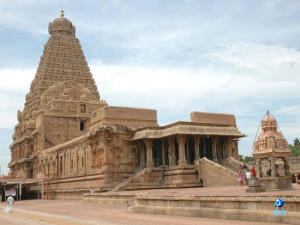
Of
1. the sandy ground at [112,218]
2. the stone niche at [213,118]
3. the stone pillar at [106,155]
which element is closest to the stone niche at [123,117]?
the stone pillar at [106,155]

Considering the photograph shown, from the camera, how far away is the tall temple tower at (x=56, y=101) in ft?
211

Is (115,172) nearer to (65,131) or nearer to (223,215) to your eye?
(223,215)

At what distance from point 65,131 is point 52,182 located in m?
14.4

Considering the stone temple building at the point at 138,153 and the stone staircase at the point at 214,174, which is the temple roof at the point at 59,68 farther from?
the stone staircase at the point at 214,174

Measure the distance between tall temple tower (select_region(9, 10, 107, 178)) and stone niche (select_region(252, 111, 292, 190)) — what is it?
158 feet

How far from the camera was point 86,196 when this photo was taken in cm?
3272

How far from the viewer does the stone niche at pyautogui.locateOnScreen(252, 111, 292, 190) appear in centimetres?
1922

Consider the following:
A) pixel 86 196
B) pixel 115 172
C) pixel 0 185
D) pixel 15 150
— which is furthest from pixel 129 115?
pixel 15 150

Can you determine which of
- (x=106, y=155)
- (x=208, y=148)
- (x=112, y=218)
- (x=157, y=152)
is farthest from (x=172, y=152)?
(x=112, y=218)

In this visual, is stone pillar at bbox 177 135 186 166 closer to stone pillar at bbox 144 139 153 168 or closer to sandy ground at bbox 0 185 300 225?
stone pillar at bbox 144 139 153 168

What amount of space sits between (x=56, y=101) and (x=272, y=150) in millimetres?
50669

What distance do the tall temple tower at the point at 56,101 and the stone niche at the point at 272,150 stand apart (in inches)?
1901

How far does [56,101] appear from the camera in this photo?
64.6 meters

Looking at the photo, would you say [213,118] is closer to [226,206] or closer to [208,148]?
[208,148]
